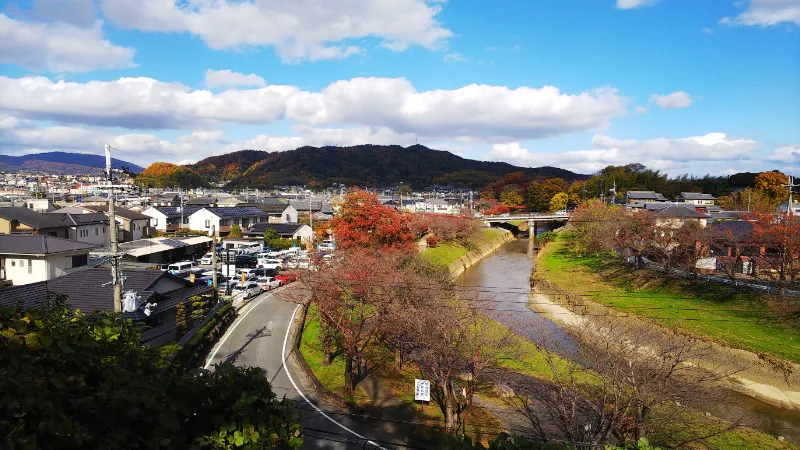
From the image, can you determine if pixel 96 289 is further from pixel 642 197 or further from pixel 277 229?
pixel 642 197

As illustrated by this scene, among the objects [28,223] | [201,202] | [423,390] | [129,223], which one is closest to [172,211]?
[129,223]

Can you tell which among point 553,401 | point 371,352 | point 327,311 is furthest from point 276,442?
point 371,352

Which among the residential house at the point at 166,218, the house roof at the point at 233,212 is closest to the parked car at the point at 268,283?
the house roof at the point at 233,212

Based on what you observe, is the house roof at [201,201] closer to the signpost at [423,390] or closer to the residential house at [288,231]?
the residential house at [288,231]

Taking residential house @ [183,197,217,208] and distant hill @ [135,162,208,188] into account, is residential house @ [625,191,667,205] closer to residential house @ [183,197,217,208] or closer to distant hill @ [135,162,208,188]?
residential house @ [183,197,217,208]

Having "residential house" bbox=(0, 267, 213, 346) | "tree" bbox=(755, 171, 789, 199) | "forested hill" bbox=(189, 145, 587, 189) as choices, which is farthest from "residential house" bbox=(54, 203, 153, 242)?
"forested hill" bbox=(189, 145, 587, 189)
